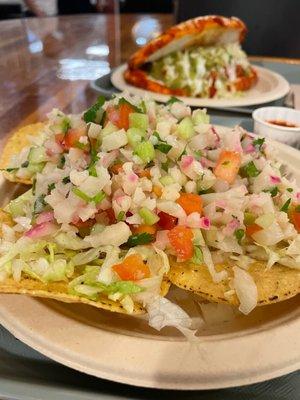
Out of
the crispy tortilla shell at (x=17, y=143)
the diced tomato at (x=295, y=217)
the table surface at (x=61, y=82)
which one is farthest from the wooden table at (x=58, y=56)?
the diced tomato at (x=295, y=217)

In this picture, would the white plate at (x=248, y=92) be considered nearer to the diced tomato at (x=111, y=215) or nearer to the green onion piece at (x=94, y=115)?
the green onion piece at (x=94, y=115)

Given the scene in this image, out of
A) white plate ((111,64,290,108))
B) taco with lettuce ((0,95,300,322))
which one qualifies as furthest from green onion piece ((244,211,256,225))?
white plate ((111,64,290,108))

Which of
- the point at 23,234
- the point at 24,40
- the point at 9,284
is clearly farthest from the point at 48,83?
the point at 9,284

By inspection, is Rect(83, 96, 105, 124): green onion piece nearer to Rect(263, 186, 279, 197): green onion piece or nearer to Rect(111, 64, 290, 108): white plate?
Rect(263, 186, 279, 197): green onion piece

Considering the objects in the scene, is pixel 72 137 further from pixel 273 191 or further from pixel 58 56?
pixel 58 56

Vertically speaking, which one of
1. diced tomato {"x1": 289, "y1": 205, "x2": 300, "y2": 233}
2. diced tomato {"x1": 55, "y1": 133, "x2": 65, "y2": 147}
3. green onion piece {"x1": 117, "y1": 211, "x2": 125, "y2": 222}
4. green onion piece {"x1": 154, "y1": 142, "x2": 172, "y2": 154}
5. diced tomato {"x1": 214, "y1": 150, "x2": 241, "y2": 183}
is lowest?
diced tomato {"x1": 289, "y1": 205, "x2": 300, "y2": 233}
